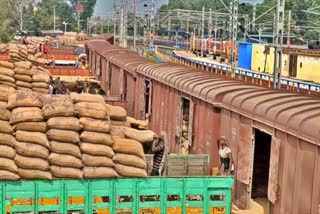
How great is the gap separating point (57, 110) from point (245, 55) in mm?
41928

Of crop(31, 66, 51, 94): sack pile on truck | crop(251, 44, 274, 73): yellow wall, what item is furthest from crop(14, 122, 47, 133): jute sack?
crop(251, 44, 274, 73): yellow wall

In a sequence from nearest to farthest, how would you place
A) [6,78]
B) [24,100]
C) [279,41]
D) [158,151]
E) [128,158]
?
[128,158] → [24,100] → [158,151] → [6,78] → [279,41]

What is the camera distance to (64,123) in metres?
10.2

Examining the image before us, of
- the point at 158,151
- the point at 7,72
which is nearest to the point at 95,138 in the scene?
the point at 158,151

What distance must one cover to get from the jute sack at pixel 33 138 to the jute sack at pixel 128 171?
61.9 inches

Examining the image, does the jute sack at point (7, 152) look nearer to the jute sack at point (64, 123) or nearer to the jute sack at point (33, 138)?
the jute sack at point (33, 138)

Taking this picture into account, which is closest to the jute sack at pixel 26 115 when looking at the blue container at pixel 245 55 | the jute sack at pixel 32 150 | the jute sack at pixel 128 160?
the jute sack at pixel 32 150

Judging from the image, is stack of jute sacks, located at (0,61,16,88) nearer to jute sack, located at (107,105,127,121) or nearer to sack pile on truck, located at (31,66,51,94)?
sack pile on truck, located at (31,66,51,94)

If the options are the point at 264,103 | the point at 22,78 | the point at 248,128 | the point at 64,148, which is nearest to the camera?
the point at 64,148

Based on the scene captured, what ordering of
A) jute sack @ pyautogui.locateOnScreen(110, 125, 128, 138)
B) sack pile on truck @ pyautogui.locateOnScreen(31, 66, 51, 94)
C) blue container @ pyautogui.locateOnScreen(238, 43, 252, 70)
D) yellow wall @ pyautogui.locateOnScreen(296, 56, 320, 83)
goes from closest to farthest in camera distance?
1. jute sack @ pyautogui.locateOnScreen(110, 125, 128, 138)
2. sack pile on truck @ pyautogui.locateOnScreen(31, 66, 51, 94)
3. yellow wall @ pyautogui.locateOnScreen(296, 56, 320, 83)
4. blue container @ pyautogui.locateOnScreen(238, 43, 252, 70)

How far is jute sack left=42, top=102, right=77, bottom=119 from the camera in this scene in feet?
33.8

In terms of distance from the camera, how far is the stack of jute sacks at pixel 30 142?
970 cm

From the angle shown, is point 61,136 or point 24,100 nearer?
point 61,136

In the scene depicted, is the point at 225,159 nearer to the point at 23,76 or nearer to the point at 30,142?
the point at 30,142
